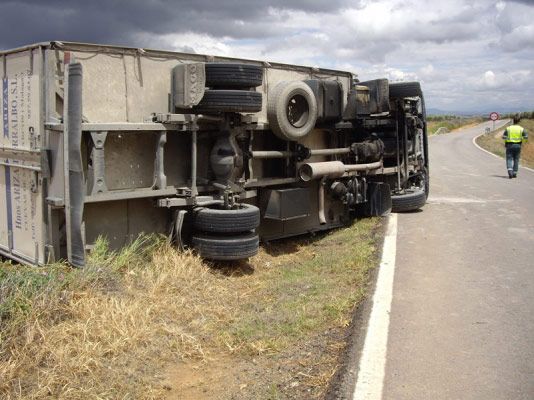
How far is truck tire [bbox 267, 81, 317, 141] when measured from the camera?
323 inches

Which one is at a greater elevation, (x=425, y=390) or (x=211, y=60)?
(x=211, y=60)

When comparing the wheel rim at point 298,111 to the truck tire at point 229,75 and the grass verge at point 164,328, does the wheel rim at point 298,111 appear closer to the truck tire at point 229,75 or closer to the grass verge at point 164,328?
the truck tire at point 229,75

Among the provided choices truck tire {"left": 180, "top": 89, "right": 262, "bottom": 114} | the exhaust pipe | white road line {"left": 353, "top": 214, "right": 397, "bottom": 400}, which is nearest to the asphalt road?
white road line {"left": 353, "top": 214, "right": 397, "bottom": 400}

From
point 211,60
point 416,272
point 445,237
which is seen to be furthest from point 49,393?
point 445,237

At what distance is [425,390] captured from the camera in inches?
157

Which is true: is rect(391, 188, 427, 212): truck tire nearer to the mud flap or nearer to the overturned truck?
the mud flap

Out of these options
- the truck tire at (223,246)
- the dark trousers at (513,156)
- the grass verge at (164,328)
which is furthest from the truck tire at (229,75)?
the dark trousers at (513,156)

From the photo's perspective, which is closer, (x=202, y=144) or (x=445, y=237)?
(x=202, y=144)

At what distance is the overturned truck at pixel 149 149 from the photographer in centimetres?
630

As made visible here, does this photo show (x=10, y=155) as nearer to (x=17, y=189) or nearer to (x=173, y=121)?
(x=17, y=189)

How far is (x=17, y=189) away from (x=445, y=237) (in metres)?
5.83

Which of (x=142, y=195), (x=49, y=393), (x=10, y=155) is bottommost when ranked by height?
(x=49, y=393)

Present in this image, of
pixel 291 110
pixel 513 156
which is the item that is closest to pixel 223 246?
pixel 291 110

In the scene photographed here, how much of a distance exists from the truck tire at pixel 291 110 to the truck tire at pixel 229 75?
98 centimetres
